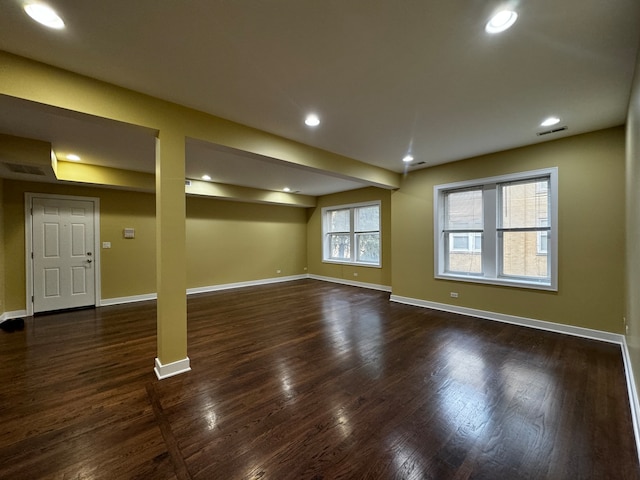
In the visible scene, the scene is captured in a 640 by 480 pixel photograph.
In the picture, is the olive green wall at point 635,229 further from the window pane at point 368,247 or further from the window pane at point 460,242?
the window pane at point 368,247

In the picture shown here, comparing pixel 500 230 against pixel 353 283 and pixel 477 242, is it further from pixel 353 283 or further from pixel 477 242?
pixel 353 283

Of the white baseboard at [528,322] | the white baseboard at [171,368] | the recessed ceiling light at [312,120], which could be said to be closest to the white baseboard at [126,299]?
the white baseboard at [171,368]

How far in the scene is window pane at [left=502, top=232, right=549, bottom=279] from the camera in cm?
389

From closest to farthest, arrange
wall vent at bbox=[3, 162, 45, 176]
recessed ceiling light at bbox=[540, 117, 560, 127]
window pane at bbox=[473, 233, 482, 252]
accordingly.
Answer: recessed ceiling light at bbox=[540, 117, 560, 127] → wall vent at bbox=[3, 162, 45, 176] → window pane at bbox=[473, 233, 482, 252]

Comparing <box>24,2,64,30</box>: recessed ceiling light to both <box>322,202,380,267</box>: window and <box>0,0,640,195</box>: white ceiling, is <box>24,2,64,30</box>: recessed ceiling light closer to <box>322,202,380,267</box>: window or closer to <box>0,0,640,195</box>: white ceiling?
<box>0,0,640,195</box>: white ceiling

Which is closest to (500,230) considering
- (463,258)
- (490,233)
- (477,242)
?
(490,233)

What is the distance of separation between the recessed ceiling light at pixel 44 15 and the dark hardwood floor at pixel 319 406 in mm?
2743

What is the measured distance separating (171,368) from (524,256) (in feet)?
16.5

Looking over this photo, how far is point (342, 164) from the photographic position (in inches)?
173

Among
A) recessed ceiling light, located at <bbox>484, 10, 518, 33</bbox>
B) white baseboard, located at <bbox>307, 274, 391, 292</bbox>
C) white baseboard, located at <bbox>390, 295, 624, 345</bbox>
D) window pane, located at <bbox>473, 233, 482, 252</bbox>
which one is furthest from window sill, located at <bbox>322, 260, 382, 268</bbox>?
recessed ceiling light, located at <bbox>484, 10, 518, 33</bbox>

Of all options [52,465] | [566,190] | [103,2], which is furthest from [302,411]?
[566,190]

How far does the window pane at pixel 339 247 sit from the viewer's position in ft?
25.6

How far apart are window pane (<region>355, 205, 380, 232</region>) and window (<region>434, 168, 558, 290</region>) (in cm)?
215

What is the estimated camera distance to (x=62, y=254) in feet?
16.1
